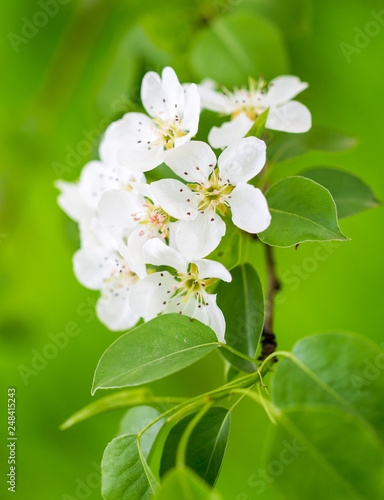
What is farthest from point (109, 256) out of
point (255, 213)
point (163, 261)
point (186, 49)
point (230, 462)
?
point (230, 462)

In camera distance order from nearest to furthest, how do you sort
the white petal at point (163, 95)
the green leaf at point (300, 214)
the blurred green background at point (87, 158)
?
the green leaf at point (300, 214), the white petal at point (163, 95), the blurred green background at point (87, 158)

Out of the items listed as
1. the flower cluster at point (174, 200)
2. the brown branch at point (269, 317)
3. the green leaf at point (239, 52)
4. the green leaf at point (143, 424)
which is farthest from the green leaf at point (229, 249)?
the green leaf at point (239, 52)

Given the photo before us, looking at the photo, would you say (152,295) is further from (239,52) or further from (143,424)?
(239,52)

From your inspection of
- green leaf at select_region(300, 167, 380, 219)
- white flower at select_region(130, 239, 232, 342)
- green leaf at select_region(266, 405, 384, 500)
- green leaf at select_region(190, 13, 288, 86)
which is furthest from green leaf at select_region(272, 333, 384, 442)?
green leaf at select_region(190, 13, 288, 86)

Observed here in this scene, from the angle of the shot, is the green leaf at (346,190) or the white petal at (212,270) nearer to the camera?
the white petal at (212,270)

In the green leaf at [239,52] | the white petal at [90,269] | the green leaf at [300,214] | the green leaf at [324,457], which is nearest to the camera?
the green leaf at [324,457]

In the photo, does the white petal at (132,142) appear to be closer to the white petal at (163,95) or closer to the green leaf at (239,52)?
the white petal at (163,95)

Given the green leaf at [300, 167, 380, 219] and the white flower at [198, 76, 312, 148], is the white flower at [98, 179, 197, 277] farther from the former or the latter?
the green leaf at [300, 167, 380, 219]

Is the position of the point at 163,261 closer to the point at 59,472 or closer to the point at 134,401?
the point at 134,401
